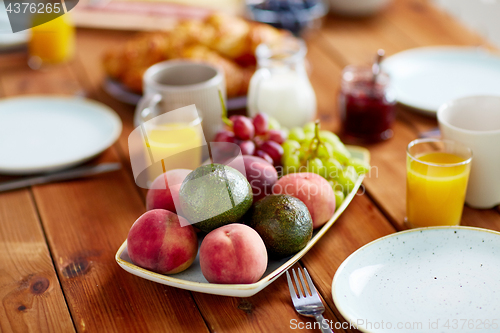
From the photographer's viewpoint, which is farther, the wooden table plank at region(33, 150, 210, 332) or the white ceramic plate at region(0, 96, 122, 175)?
the white ceramic plate at region(0, 96, 122, 175)

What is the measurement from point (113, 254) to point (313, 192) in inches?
13.2

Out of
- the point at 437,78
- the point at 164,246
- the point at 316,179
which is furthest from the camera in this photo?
the point at 437,78

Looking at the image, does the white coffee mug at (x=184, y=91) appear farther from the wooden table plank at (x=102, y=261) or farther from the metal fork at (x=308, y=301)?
the metal fork at (x=308, y=301)

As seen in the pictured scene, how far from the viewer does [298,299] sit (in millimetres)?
666

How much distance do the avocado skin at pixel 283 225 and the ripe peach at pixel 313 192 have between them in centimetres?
4

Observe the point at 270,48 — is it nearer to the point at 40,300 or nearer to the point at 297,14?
the point at 297,14

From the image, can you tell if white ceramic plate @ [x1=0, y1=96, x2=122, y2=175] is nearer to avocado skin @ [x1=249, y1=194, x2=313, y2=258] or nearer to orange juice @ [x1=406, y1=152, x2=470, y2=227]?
avocado skin @ [x1=249, y1=194, x2=313, y2=258]

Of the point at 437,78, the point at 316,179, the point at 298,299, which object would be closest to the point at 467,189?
the point at 316,179

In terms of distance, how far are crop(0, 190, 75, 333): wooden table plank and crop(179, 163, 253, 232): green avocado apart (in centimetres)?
22

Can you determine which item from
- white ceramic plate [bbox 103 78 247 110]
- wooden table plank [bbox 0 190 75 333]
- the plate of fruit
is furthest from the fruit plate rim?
white ceramic plate [bbox 103 78 247 110]

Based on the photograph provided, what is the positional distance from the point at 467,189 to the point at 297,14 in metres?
0.86

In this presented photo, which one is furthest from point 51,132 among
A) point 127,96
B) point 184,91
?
point 184,91

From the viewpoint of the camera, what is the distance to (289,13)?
4.96 ft

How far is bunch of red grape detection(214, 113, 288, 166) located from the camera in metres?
0.88
